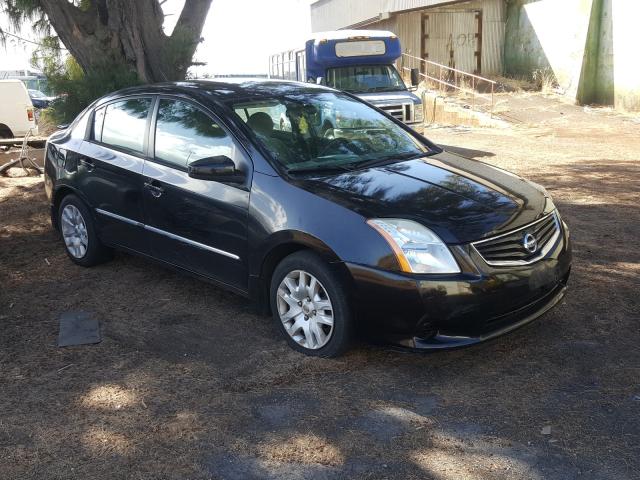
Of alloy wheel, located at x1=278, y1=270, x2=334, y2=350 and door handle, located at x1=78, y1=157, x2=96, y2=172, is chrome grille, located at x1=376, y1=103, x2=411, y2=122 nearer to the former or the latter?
door handle, located at x1=78, y1=157, x2=96, y2=172

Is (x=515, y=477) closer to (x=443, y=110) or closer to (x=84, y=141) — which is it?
(x=84, y=141)

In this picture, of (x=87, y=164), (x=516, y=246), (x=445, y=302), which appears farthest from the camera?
(x=87, y=164)

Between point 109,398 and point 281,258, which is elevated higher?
point 281,258

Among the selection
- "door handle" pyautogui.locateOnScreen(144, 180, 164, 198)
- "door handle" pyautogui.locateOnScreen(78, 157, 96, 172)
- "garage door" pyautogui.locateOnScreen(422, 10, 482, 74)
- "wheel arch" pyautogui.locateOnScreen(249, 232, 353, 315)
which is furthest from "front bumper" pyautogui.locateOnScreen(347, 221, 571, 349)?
"garage door" pyautogui.locateOnScreen(422, 10, 482, 74)

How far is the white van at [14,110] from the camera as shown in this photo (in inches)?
633

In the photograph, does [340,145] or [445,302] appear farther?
[340,145]

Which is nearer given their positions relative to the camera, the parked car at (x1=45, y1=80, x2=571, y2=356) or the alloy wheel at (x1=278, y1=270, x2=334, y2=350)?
the parked car at (x1=45, y1=80, x2=571, y2=356)

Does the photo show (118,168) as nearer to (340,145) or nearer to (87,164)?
(87,164)

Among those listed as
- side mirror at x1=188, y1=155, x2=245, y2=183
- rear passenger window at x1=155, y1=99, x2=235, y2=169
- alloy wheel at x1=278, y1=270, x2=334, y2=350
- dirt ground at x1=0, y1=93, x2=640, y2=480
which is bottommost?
dirt ground at x1=0, y1=93, x2=640, y2=480

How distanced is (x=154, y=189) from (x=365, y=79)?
9576 millimetres

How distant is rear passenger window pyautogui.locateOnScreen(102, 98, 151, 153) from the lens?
5.56m

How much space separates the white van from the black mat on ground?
40.2ft

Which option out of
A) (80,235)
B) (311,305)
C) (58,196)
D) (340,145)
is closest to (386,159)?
(340,145)

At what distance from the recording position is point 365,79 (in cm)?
1413
